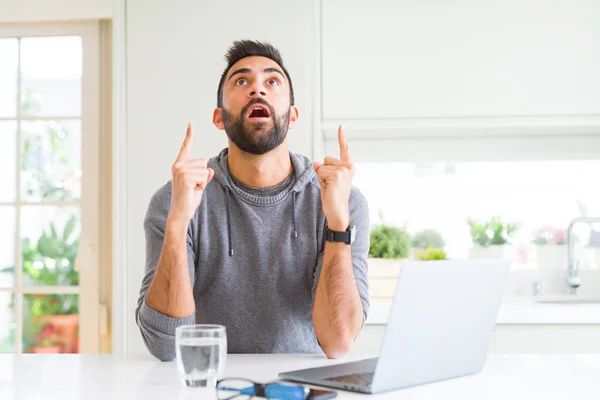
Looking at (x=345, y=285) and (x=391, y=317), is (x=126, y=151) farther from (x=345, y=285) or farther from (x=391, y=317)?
(x=391, y=317)

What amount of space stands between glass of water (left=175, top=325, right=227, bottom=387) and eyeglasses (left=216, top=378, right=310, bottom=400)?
3 cm

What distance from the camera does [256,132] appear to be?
197cm

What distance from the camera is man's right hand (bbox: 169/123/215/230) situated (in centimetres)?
163

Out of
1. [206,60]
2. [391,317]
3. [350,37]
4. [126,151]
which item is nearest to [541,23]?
[350,37]

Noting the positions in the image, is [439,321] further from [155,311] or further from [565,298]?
[565,298]

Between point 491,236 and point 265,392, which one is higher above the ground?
point 491,236

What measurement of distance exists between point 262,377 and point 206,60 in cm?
185

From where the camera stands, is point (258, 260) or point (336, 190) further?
point (258, 260)

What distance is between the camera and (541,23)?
2953mm

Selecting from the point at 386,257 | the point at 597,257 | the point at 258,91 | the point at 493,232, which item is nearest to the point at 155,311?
the point at 258,91

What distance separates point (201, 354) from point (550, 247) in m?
2.53

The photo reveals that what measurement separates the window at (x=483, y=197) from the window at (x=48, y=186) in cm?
123

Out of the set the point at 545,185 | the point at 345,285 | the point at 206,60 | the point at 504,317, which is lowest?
the point at 504,317

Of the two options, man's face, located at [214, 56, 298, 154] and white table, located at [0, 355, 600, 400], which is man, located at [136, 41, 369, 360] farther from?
white table, located at [0, 355, 600, 400]
